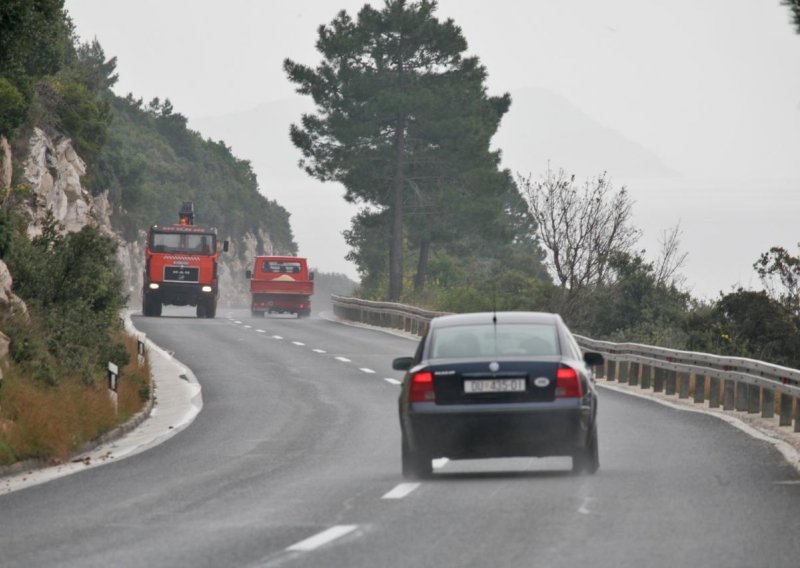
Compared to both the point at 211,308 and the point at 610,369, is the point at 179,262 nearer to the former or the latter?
the point at 211,308

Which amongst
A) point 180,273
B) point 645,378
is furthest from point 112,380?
point 180,273

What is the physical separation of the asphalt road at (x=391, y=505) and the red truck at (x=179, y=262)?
34794mm

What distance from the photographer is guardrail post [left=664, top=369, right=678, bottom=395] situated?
2811 cm

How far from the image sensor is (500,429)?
45.0 ft

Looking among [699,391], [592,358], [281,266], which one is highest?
[281,266]

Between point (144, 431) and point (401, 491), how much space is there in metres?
8.92

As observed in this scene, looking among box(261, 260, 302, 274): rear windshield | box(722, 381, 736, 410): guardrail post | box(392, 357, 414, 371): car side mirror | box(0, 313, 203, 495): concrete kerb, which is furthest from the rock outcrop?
box(392, 357, 414, 371): car side mirror

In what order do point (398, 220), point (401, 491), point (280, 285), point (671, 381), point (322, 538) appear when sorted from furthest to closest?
1. point (398, 220)
2. point (280, 285)
3. point (671, 381)
4. point (401, 491)
5. point (322, 538)

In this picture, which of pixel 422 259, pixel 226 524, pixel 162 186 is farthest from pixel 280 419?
pixel 162 186

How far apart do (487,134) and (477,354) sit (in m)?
56.6

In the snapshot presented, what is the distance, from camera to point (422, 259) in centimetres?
7862

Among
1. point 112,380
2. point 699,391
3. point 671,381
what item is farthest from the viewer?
point 671,381

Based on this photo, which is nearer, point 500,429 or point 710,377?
point 500,429

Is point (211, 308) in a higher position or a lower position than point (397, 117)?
lower
